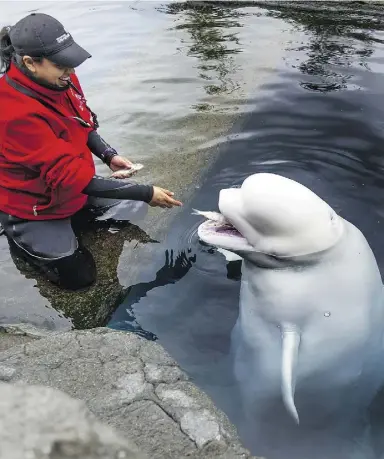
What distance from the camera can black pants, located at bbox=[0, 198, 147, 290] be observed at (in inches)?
154

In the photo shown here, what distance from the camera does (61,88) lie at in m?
3.72

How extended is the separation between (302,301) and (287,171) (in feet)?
7.95

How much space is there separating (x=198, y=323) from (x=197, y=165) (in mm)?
2012

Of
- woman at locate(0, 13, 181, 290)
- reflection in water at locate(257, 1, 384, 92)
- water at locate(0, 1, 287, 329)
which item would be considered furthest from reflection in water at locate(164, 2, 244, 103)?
woman at locate(0, 13, 181, 290)

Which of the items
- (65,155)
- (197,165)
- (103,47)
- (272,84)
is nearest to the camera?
(65,155)

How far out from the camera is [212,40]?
8922 mm

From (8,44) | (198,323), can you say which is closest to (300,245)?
(198,323)

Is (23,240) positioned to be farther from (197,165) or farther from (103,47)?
(103,47)

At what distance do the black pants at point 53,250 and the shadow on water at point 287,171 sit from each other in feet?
1.22

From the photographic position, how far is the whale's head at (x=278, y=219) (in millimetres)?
2945

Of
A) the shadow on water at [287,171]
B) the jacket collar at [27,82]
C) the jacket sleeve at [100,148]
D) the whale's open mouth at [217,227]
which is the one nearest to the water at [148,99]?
the shadow on water at [287,171]

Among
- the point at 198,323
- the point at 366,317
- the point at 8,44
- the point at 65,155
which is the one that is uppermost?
the point at 8,44

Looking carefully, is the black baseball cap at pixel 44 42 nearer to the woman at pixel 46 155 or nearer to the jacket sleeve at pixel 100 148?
the woman at pixel 46 155

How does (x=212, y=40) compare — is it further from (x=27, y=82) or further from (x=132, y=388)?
(x=132, y=388)
